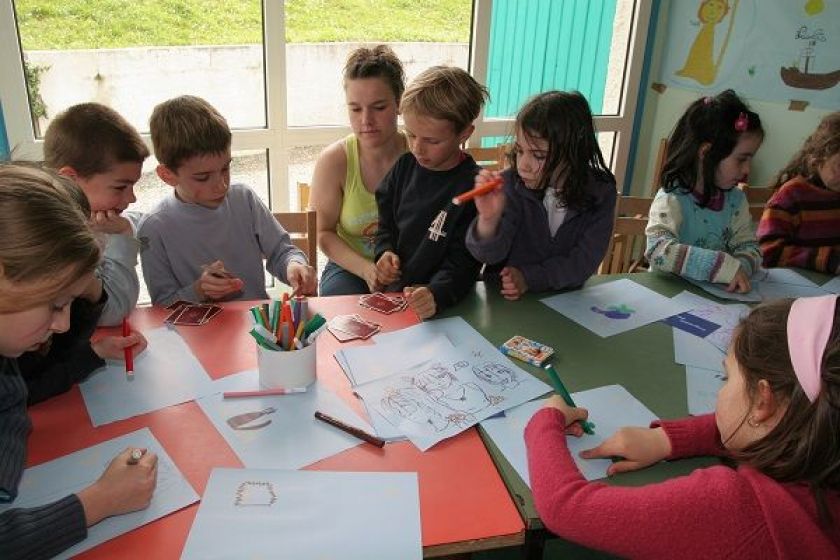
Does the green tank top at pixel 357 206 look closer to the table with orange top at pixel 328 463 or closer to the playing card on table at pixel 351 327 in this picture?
the playing card on table at pixel 351 327

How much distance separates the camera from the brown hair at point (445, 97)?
63.0 inches

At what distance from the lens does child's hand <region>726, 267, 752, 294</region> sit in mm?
1682

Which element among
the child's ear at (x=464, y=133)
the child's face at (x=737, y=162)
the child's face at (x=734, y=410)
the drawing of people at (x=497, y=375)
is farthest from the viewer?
the child's face at (x=737, y=162)

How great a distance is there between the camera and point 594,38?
3283 mm

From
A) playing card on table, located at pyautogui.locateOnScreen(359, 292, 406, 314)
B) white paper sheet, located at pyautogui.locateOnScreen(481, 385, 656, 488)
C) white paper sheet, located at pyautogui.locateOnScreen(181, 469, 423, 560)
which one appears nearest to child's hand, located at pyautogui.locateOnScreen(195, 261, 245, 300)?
playing card on table, located at pyautogui.locateOnScreen(359, 292, 406, 314)

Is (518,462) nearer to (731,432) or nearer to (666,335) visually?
(731,432)

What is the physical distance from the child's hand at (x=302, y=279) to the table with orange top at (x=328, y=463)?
407mm

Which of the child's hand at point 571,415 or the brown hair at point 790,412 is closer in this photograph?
the brown hair at point 790,412

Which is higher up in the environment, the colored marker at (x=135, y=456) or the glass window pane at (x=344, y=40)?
the glass window pane at (x=344, y=40)

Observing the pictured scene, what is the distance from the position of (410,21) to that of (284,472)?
272cm

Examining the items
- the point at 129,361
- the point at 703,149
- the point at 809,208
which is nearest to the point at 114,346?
the point at 129,361

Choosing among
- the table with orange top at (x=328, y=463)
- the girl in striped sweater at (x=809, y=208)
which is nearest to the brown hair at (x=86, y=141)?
the table with orange top at (x=328, y=463)

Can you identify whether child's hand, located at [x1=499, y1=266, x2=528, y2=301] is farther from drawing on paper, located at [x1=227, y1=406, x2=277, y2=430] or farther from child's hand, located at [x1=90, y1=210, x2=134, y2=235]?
child's hand, located at [x1=90, y1=210, x2=134, y2=235]

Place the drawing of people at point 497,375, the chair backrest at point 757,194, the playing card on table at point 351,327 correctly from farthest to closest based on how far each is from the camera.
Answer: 1. the chair backrest at point 757,194
2. the playing card on table at point 351,327
3. the drawing of people at point 497,375
